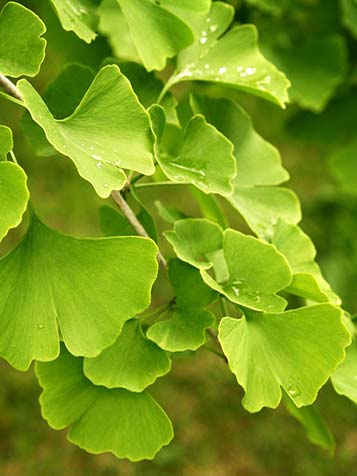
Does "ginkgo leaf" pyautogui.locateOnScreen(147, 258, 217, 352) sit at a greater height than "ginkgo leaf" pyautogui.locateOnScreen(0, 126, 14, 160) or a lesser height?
lesser

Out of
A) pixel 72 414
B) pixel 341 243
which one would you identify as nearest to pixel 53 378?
pixel 72 414

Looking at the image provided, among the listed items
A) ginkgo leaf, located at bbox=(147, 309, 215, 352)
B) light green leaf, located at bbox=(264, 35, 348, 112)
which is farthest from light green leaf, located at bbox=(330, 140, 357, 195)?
ginkgo leaf, located at bbox=(147, 309, 215, 352)

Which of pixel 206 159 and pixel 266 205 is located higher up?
pixel 206 159

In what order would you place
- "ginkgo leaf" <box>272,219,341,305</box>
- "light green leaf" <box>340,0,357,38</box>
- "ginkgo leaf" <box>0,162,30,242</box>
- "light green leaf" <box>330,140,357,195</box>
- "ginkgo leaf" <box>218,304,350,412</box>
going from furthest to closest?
"light green leaf" <box>330,140,357,195</box> < "light green leaf" <box>340,0,357,38</box> < "ginkgo leaf" <box>272,219,341,305</box> < "ginkgo leaf" <box>218,304,350,412</box> < "ginkgo leaf" <box>0,162,30,242</box>

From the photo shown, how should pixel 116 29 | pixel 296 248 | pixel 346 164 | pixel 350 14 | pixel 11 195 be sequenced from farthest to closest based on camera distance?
1. pixel 346 164
2. pixel 350 14
3. pixel 116 29
4. pixel 296 248
5. pixel 11 195

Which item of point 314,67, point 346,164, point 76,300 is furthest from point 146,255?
point 346,164

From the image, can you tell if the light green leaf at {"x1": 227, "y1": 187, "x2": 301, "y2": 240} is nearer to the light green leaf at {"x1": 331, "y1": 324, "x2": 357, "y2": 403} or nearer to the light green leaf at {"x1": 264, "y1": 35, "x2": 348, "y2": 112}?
the light green leaf at {"x1": 331, "y1": 324, "x2": 357, "y2": 403}

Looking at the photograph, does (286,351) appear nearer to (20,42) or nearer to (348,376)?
(348,376)

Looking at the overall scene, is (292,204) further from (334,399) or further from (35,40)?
(334,399)
